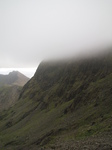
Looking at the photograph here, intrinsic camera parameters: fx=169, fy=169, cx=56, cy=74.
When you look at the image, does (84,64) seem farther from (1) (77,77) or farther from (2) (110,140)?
(2) (110,140)

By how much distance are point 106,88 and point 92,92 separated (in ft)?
18.6

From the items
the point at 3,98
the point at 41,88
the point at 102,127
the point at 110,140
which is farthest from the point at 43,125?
the point at 3,98

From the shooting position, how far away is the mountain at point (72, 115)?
28.2 meters

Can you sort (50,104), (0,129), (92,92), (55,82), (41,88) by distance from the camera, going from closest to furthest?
(92,92)
(50,104)
(0,129)
(55,82)
(41,88)

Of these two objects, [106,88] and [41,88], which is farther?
[41,88]

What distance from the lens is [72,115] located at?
152 feet

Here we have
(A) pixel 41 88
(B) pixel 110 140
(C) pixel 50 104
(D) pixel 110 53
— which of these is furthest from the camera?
(A) pixel 41 88

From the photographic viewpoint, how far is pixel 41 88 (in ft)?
341

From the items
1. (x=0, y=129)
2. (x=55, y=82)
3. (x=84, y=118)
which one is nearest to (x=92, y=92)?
(x=84, y=118)

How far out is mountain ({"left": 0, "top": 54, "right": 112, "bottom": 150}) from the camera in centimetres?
2818

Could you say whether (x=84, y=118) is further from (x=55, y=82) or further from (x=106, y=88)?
(x=55, y=82)

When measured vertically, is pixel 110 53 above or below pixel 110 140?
above

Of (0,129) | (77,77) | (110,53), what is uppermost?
(110,53)

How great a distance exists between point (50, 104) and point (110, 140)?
176ft
